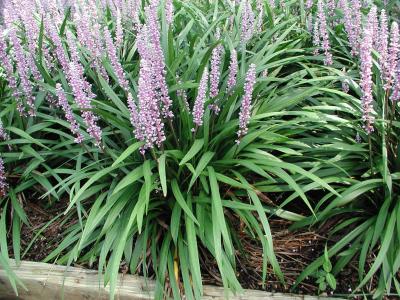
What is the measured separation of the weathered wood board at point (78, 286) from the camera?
313 cm

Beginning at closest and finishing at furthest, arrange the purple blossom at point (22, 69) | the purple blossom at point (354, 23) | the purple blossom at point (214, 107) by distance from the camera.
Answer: the purple blossom at point (214, 107) < the purple blossom at point (22, 69) < the purple blossom at point (354, 23)

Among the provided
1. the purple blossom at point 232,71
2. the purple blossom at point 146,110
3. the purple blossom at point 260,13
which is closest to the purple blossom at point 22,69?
the purple blossom at point 146,110

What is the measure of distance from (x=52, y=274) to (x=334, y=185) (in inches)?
83.0

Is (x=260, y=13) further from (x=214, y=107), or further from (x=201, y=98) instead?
(x=201, y=98)

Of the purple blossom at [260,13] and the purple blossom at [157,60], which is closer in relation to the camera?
the purple blossom at [157,60]

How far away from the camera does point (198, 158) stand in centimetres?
338

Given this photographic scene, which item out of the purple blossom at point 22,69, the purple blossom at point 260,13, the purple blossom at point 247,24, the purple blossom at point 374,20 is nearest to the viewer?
the purple blossom at point 374,20

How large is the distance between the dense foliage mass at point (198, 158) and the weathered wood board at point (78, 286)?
0.10 meters

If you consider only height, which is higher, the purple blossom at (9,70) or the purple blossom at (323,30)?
the purple blossom at (323,30)

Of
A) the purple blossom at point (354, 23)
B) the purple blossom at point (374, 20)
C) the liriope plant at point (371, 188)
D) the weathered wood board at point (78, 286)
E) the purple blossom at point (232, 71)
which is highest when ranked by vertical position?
the purple blossom at point (354, 23)

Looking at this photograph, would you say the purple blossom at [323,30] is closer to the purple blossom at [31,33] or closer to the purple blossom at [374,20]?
the purple blossom at [374,20]

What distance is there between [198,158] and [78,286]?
1.23 metres

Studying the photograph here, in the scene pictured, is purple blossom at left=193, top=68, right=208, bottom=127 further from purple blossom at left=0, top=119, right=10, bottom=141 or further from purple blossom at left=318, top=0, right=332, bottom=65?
purple blossom at left=0, top=119, right=10, bottom=141

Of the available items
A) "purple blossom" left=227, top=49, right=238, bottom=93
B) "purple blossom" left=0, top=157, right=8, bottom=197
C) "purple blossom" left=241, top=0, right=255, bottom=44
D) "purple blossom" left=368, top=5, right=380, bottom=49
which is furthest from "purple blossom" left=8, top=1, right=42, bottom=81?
"purple blossom" left=368, top=5, right=380, bottom=49
